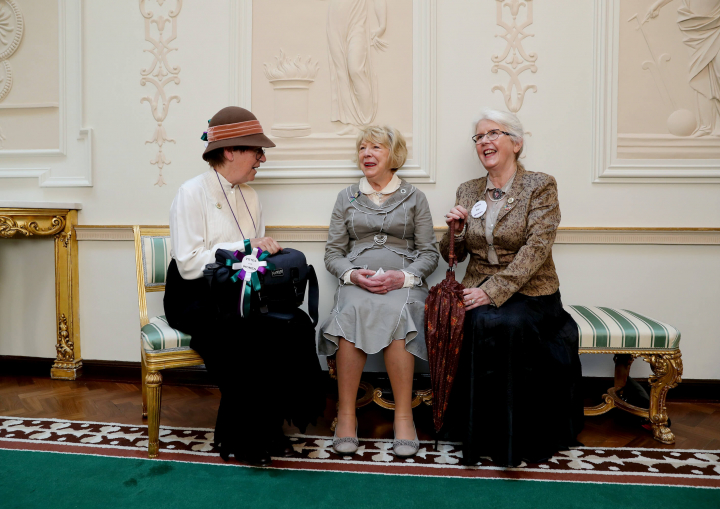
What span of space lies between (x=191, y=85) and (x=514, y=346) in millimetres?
2515

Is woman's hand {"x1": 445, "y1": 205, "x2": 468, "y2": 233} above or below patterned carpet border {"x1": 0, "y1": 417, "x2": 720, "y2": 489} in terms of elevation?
above

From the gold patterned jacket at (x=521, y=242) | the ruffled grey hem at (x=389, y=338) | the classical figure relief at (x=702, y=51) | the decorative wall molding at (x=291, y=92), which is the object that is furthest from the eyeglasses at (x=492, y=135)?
the classical figure relief at (x=702, y=51)

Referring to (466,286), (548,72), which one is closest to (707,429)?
(466,286)

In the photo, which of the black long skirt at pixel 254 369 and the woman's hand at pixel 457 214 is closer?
the black long skirt at pixel 254 369

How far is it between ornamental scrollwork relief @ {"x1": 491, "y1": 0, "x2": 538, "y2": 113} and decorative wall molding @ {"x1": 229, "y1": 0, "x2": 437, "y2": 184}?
395 millimetres

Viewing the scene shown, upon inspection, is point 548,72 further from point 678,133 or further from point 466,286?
point 466,286

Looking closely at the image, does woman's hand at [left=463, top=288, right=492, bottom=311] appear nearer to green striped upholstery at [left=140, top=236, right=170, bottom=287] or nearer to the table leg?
green striped upholstery at [left=140, top=236, right=170, bottom=287]

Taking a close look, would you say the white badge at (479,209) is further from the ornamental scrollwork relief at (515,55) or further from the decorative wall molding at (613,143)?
the decorative wall molding at (613,143)

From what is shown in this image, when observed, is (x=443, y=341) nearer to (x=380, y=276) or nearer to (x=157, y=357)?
(x=380, y=276)

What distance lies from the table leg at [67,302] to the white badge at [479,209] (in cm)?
262

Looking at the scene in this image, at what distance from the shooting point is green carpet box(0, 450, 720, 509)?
1.83m

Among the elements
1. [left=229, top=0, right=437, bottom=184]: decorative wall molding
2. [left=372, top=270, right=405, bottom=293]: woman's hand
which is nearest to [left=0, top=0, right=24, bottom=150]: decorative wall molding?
[left=229, top=0, right=437, bottom=184]: decorative wall molding

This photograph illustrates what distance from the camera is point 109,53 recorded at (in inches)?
127

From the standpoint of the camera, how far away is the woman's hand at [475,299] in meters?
2.31
